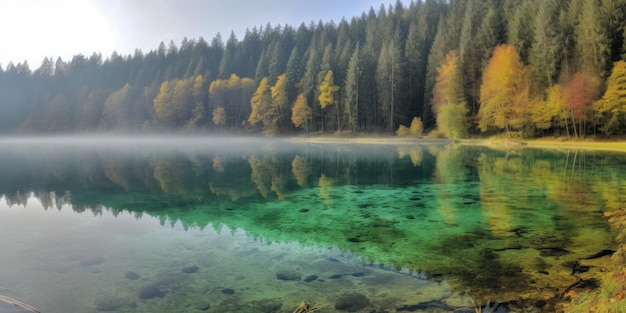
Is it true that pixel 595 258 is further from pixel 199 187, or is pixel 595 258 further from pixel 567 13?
pixel 567 13

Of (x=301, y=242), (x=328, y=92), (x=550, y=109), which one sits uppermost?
(x=328, y=92)

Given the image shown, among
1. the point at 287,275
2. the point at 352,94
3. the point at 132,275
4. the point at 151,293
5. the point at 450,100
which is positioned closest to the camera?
the point at 151,293

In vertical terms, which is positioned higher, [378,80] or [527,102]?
[378,80]

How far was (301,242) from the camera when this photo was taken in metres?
11.0

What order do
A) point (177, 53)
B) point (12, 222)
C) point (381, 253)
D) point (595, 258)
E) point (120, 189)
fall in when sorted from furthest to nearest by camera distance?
point (177, 53)
point (120, 189)
point (12, 222)
point (381, 253)
point (595, 258)

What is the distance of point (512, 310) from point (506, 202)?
10632mm

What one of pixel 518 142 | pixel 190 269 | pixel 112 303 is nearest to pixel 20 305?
pixel 112 303

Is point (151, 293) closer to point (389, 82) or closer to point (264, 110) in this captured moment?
point (389, 82)

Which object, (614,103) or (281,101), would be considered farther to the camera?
(281,101)

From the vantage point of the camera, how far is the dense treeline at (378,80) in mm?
45406

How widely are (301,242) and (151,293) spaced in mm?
4451

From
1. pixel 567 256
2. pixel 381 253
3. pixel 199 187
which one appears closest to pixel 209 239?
pixel 381 253

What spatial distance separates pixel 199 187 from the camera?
2173cm

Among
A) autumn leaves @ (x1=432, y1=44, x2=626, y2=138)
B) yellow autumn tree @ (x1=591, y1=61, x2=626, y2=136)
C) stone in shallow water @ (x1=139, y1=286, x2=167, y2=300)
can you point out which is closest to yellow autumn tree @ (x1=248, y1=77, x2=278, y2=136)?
autumn leaves @ (x1=432, y1=44, x2=626, y2=138)
